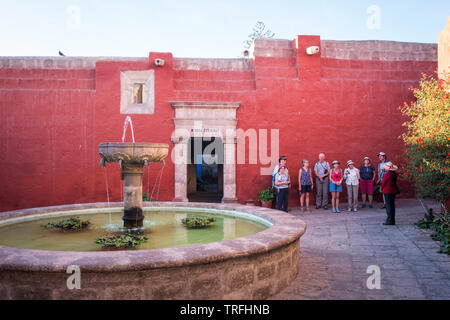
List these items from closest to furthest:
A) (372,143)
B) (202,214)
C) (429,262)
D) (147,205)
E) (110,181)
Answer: (429,262) < (202,214) < (147,205) < (110,181) < (372,143)

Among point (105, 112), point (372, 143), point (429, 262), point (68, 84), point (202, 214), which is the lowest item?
point (429, 262)

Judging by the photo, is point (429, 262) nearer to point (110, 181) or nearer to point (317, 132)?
point (317, 132)

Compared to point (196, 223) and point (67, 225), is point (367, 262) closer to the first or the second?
point (196, 223)

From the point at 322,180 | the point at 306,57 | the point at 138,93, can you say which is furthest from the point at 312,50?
the point at 138,93

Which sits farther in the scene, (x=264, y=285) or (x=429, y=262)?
(x=429, y=262)

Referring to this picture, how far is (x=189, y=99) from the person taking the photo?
936cm

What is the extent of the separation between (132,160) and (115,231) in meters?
0.93

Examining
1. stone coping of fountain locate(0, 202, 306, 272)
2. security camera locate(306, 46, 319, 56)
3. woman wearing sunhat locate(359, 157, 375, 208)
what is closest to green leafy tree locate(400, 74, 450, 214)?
woman wearing sunhat locate(359, 157, 375, 208)

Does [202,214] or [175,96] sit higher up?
[175,96]

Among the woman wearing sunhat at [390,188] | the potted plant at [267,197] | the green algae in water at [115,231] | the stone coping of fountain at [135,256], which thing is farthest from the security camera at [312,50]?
the stone coping of fountain at [135,256]

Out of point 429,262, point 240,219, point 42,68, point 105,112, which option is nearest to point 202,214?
point 240,219

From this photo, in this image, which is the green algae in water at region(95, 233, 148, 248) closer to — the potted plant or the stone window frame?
the potted plant

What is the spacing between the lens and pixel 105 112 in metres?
9.14

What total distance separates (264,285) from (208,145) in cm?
1371
